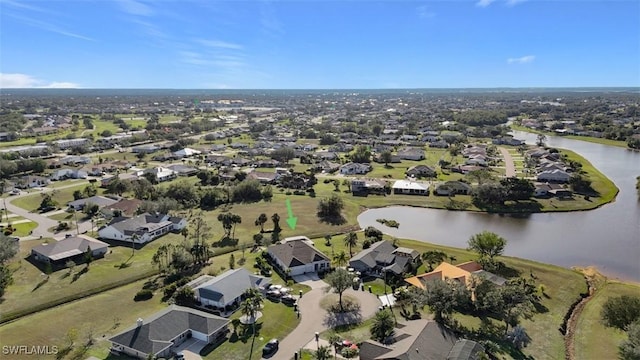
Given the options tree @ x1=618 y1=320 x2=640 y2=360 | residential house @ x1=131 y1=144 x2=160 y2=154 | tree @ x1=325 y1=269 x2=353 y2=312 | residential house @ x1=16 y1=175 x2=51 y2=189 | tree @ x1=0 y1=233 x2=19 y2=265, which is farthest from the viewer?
residential house @ x1=131 y1=144 x2=160 y2=154

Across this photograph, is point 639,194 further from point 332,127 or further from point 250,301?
point 332,127

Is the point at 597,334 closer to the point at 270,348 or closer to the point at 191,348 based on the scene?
the point at 270,348

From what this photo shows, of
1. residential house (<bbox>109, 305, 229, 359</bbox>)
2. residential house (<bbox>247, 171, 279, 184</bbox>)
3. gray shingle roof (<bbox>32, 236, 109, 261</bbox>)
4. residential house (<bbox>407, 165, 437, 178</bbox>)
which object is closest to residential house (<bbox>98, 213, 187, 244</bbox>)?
gray shingle roof (<bbox>32, 236, 109, 261</bbox>)

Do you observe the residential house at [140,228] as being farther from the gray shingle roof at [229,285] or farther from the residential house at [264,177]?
the residential house at [264,177]

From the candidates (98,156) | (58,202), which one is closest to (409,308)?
(58,202)

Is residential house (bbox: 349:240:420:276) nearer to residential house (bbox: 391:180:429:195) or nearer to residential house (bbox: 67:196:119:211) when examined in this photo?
residential house (bbox: 391:180:429:195)
